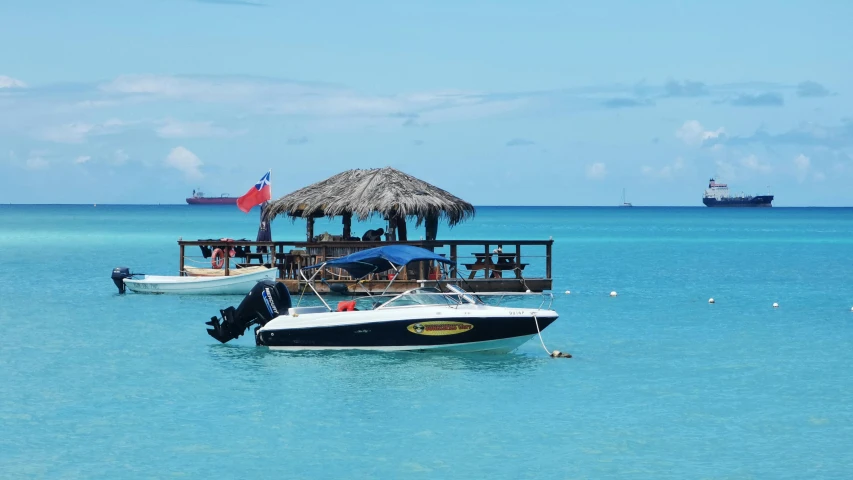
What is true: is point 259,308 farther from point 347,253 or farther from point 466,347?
→ point 347,253

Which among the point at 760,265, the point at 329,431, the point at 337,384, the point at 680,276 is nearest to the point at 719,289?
the point at 680,276

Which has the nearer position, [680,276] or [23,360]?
[23,360]

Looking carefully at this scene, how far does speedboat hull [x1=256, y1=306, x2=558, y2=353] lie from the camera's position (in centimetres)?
2138

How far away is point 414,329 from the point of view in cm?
2147

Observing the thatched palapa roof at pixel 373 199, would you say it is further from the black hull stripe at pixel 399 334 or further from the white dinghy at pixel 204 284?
the black hull stripe at pixel 399 334

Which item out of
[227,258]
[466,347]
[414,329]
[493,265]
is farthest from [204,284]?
[466,347]

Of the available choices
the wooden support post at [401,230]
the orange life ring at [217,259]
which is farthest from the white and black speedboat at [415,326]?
the orange life ring at [217,259]

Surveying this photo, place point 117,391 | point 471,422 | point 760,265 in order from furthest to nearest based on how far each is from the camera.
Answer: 1. point 760,265
2. point 117,391
3. point 471,422

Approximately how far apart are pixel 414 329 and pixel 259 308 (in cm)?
350

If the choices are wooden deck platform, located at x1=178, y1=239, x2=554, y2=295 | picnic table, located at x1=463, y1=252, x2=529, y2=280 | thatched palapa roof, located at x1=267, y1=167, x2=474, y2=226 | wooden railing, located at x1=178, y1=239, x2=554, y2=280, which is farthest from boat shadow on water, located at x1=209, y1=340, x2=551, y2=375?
thatched palapa roof, located at x1=267, y1=167, x2=474, y2=226

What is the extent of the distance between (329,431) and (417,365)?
4.90 metres

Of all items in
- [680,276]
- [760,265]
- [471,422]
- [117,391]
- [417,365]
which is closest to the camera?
[471,422]

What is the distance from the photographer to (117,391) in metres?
19.2

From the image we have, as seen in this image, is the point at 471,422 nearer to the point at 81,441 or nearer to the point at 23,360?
the point at 81,441
